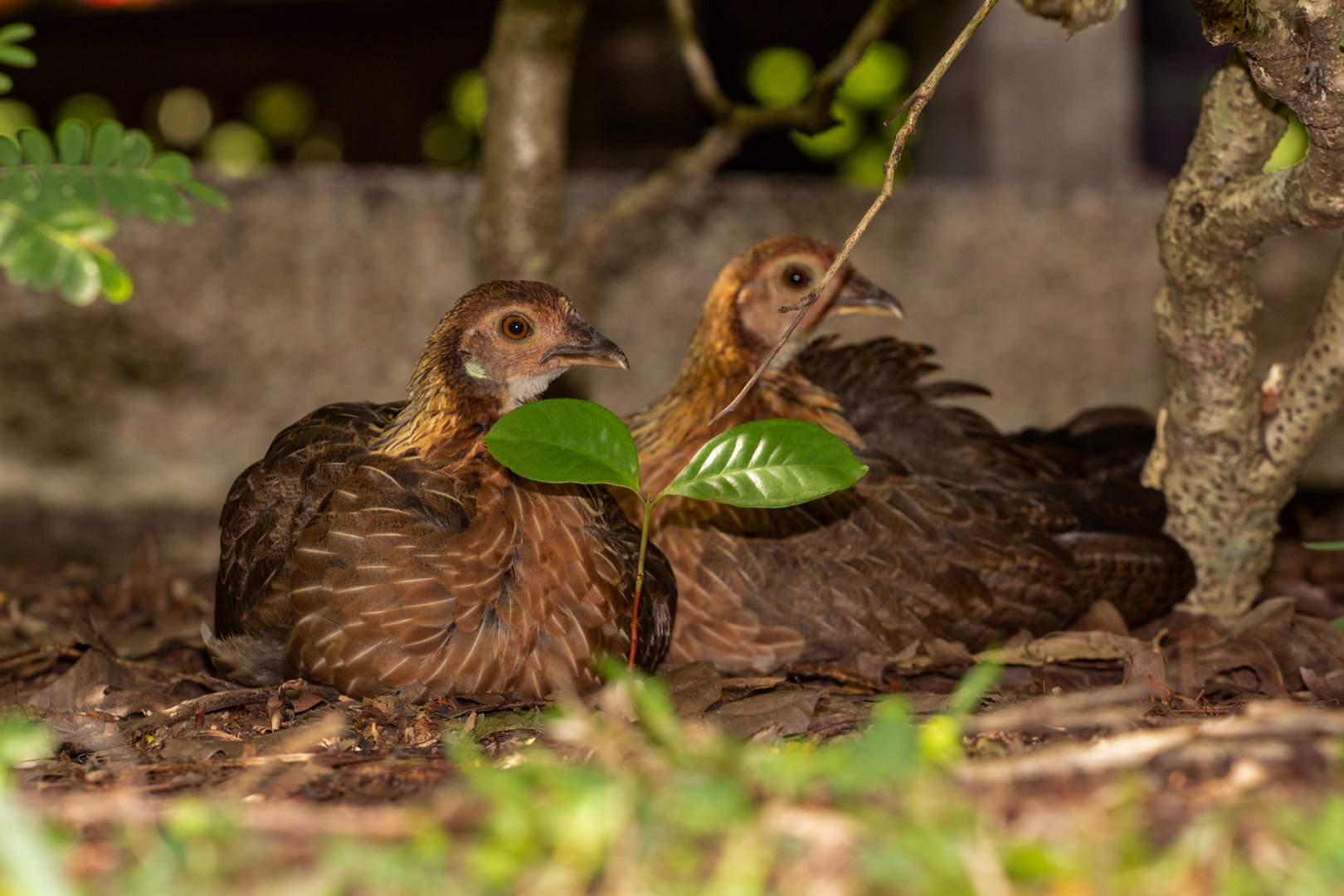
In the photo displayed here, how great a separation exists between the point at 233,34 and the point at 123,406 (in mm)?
5953

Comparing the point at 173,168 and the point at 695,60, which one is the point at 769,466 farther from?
the point at 695,60

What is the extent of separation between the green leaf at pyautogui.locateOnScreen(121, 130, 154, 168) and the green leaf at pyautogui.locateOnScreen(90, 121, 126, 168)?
0.04 ft

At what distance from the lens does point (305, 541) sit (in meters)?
2.93

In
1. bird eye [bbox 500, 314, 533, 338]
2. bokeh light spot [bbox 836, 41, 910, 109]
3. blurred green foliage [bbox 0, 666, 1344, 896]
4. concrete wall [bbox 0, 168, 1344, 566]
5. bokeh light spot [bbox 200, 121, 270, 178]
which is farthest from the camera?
bokeh light spot [bbox 200, 121, 270, 178]

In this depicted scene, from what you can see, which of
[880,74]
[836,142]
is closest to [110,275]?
[880,74]

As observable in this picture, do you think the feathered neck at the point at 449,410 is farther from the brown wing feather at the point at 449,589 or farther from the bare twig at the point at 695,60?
the bare twig at the point at 695,60

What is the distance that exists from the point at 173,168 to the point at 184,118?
32.5 ft

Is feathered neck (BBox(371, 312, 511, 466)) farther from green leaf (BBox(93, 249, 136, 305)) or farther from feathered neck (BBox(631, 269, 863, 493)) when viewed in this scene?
green leaf (BBox(93, 249, 136, 305))

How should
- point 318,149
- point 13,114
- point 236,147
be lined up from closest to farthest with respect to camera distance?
point 13,114 < point 236,147 < point 318,149

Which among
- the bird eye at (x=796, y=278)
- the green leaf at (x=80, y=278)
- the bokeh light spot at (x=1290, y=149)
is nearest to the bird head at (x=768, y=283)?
the bird eye at (x=796, y=278)

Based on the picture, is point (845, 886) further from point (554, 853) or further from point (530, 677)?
point (530, 677)

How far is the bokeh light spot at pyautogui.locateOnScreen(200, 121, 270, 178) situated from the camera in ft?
38.2

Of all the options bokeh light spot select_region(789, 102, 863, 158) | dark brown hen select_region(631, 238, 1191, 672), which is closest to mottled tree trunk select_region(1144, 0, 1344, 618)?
dark brown hen select_region(631, 238, 1191, 672)

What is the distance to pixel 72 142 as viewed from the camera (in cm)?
274
